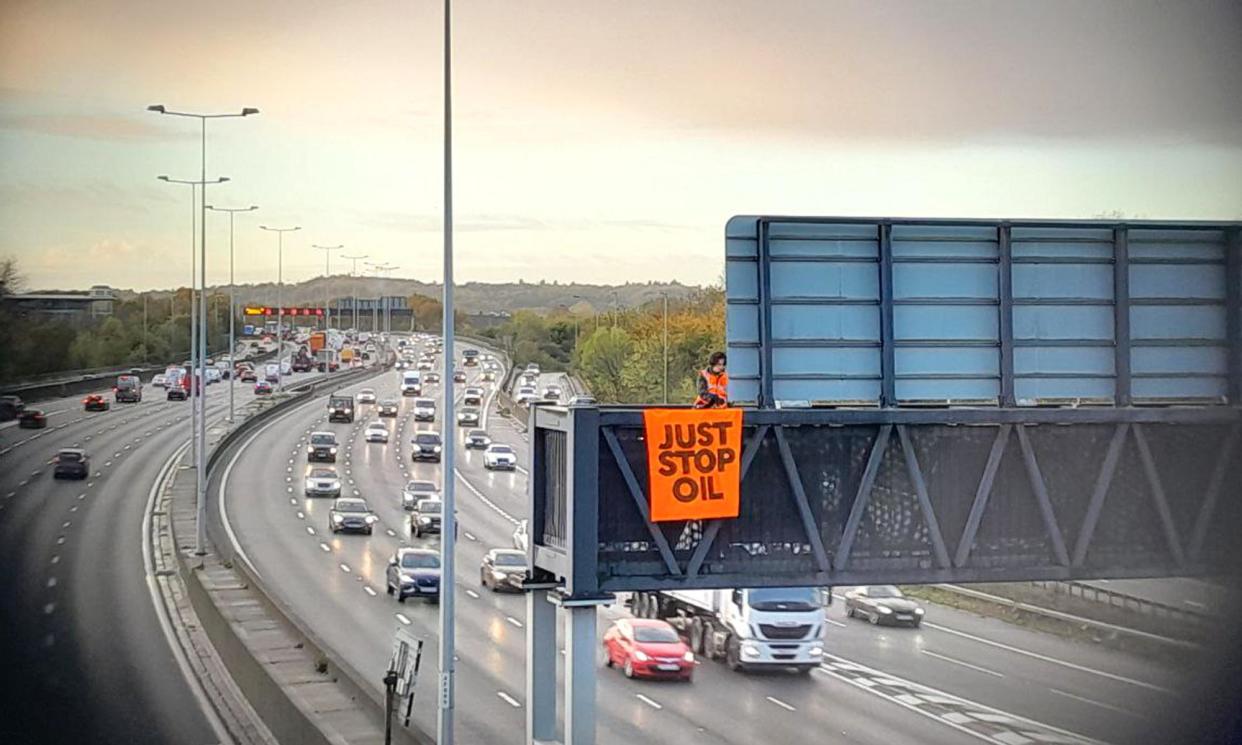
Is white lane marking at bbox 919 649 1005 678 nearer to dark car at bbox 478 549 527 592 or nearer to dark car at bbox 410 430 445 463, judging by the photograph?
dark car at bbox 478 549 527 592

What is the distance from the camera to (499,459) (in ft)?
113

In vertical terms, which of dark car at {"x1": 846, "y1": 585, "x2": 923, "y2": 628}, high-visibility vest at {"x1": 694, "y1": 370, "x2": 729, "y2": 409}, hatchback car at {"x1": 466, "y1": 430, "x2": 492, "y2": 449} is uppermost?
high-visibility vest at {"x1": 694, "y1": 370, "x2": 729, "y2": 409}

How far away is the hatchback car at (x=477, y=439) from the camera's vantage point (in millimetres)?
35625

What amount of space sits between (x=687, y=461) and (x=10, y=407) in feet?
84.3

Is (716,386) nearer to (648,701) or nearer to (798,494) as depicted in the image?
(798,494)

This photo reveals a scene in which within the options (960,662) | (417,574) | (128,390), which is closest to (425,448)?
(128,390)

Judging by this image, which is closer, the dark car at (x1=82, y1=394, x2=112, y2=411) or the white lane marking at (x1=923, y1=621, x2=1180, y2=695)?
the white lane marking at (x1=923, y1=621, x2=1180, y2=695)

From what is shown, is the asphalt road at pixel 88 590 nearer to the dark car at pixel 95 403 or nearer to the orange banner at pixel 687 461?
the dark car at pixel 95 403

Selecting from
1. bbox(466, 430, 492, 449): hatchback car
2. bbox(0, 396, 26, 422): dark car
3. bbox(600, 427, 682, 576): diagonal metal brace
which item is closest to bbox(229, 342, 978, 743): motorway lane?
bbox(466, 430, 492, 449): hatchback car

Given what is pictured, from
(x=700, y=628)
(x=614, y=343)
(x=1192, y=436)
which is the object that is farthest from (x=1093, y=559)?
(x=614, y=343)

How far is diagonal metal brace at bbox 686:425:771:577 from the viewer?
12000mm

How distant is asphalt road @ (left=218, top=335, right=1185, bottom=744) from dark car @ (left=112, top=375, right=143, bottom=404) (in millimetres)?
7926

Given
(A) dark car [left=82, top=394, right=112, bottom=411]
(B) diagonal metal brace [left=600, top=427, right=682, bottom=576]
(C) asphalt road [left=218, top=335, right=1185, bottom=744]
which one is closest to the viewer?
(B) diagonal metal brace [left=600, top=427, right=682, bottom=576]

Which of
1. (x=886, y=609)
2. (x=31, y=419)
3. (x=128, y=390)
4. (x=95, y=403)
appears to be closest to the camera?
(x=886, y=609)
